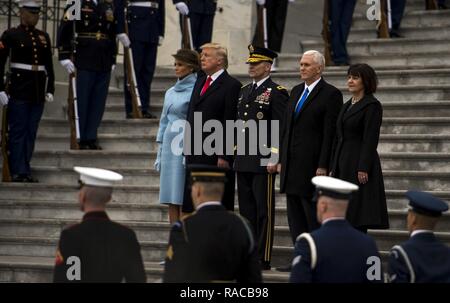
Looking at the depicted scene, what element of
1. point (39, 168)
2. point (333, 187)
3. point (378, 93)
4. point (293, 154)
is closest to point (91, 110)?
point (39, 168)

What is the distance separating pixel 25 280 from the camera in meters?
12.4

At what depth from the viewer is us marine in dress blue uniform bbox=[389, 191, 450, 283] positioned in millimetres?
8352

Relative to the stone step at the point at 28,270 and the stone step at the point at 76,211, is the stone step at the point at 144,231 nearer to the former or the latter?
the stone step at the point at 76,211

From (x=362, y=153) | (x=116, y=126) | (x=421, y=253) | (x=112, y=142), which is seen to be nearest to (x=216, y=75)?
(x=362, y=153)

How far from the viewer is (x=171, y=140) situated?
1241cm

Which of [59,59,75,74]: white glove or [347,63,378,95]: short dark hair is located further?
[59,59,75,74]: white glove

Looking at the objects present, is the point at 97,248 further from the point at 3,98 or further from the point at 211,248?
the point at 3,98

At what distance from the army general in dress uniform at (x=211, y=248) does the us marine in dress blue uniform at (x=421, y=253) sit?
33.1 inches

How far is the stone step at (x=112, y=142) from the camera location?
14.9 m

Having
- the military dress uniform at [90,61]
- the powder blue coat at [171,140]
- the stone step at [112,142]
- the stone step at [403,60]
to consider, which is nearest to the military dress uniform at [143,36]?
the military dress uniform at [90,61]

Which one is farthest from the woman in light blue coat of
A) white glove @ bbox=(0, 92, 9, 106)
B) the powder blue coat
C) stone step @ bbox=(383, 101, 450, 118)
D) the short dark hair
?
white glove @ bbox=(0, 92, 9, 106)

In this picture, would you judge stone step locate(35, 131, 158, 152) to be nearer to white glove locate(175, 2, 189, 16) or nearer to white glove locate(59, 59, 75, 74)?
white glove locate(59, 59, 75, 74)

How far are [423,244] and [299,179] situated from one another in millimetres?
3134

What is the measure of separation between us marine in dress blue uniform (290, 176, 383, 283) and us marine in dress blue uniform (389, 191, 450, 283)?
0.20 meters
